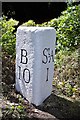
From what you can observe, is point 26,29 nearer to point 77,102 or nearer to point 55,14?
point 77,102

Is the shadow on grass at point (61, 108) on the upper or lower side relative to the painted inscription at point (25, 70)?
lower

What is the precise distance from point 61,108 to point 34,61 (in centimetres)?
69

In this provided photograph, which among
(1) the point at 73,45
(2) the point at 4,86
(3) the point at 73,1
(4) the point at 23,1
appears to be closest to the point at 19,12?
(4) the point at 23,1

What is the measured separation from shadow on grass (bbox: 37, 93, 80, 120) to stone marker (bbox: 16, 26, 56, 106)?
3.9 inches

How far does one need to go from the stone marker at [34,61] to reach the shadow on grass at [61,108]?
0.33 ft

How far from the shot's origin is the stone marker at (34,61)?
13.2 feet

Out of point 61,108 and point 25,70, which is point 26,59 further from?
point 61,108

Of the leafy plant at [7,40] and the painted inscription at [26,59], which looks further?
the leafy plant at [7,40]

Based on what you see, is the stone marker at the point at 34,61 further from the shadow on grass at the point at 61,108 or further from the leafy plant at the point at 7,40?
the leafy plant at the point at 7,40

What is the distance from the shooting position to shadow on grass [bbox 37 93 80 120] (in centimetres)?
411

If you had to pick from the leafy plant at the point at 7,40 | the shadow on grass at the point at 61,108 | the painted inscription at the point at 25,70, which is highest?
the leafy plant at the point at 7,40

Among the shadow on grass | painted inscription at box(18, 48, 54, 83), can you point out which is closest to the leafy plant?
painted inscription at box(18, 48, 54, 83)

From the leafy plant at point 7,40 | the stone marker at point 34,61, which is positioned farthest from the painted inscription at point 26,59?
the leafy plant at point 7,40

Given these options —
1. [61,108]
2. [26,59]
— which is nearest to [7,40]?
[26,59]
